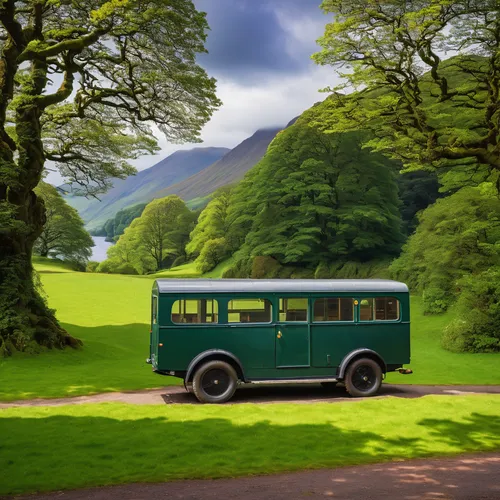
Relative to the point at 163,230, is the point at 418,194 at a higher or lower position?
higher

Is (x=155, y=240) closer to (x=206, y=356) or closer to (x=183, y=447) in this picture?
(x=206, y=356)

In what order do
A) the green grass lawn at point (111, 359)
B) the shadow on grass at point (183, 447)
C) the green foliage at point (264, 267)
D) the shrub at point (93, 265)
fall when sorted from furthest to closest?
1. the shrub at point (93, 265)
2. the green foliage at point (264, 267)
3. the green grass lawn at point (111, 359)
4. the shadow on grass at point (183, 447)

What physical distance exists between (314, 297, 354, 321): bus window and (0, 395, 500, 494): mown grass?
2.61 meters

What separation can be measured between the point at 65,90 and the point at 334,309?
1717cm

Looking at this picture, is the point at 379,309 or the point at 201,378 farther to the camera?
the point at 379,309

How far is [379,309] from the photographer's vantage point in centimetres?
1667

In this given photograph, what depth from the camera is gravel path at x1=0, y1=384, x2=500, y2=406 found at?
51.1 ft

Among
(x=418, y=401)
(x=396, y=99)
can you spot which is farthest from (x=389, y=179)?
(x=418, y=401)

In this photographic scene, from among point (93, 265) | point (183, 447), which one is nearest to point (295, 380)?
point (183, 447)

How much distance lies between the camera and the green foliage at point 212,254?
66262 millimetres

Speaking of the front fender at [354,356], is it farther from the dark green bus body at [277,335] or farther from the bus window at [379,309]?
the bus window at [379,309]

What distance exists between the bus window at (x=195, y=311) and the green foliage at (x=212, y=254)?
167ft

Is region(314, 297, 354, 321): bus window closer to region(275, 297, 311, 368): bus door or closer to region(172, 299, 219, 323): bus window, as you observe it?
region(275, 297, 311, 368): bus door

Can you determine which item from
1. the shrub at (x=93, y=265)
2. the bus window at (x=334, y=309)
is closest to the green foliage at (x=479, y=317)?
the bus window at (x=334, y=309)
